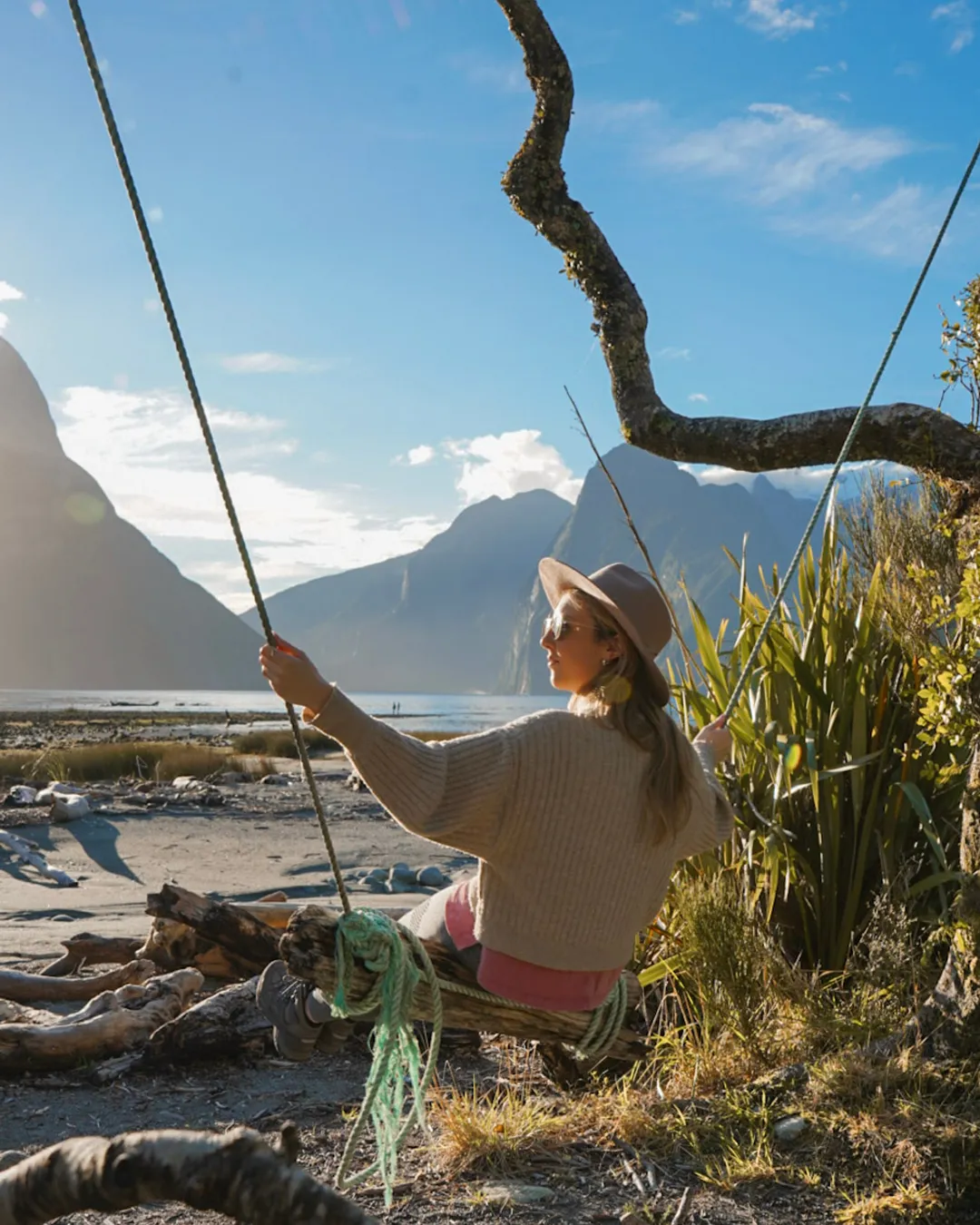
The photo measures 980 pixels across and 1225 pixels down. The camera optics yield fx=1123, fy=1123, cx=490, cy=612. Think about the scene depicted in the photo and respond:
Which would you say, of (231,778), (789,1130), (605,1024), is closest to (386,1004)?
(605,1024)

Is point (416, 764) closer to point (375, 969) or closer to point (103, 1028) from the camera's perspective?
point (375, 969)

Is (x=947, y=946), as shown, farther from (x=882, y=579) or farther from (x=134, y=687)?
(x=134, y=687)

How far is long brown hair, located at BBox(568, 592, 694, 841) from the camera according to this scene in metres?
2.90

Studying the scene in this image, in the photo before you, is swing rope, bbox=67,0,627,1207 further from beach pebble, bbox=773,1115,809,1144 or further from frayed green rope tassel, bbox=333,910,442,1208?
beach pebble, bbox=773,1115,809,1144

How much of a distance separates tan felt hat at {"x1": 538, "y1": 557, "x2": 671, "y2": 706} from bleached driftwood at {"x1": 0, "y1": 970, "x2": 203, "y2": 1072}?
282 centimetres

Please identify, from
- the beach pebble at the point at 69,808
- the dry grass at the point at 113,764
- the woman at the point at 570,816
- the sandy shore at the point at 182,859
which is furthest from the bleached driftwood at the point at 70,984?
the dry grass at the point at 113,764

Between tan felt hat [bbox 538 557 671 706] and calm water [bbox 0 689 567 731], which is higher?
tan felt hat [bbox 538 557 671 706]

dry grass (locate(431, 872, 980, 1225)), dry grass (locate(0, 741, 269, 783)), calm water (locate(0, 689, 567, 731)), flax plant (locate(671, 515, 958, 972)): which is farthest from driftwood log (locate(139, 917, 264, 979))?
calm water (locate(0, 689, 567, 731))

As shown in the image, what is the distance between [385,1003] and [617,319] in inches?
119

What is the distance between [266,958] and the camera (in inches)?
207

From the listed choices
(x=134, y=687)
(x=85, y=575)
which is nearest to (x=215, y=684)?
(x=134, y=687)

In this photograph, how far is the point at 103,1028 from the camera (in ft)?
14.8

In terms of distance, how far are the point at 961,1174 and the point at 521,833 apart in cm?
159

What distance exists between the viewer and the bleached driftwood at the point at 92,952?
581 centimetres
